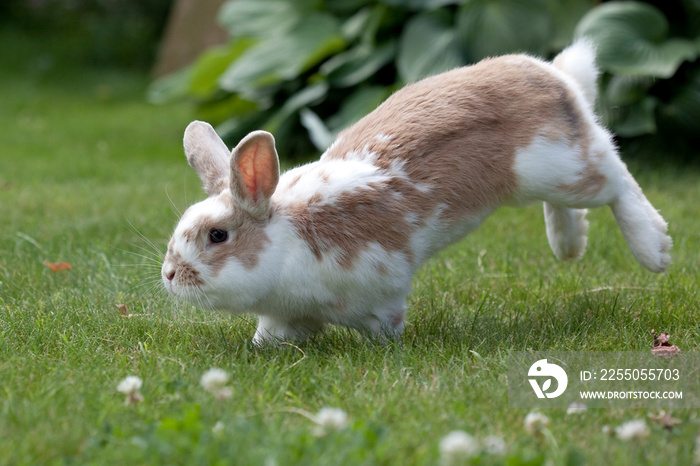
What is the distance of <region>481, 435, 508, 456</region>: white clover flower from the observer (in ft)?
→ 5.36

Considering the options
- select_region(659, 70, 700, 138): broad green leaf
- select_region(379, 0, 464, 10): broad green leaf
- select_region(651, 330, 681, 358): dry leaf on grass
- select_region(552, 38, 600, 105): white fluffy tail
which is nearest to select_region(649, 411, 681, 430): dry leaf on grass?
select_region(651, 330, 681, 358): dry leaf on grass

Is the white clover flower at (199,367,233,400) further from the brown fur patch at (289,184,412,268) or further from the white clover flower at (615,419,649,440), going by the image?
the white clover flower at (615,419,649,440)

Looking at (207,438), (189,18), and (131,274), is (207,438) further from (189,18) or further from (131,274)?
(189,18)

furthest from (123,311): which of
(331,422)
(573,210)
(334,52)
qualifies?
(334,52)

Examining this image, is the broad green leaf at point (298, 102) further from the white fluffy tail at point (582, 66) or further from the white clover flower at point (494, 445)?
the white clover flower at point (494, 445)

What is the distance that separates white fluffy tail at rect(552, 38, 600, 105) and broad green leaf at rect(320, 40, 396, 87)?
2.61 meters

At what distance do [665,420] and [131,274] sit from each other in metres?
2.11

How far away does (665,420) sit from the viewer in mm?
1878

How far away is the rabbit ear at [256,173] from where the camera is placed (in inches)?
92.9

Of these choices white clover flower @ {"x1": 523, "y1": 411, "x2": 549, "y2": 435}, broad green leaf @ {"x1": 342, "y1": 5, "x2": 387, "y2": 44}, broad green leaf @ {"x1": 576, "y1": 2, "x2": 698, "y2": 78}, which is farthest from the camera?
broad green leaf @ {"x1": 342, "y1": 5, "x2": 387, "y2": 44}

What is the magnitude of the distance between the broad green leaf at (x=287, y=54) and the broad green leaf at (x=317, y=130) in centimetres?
29

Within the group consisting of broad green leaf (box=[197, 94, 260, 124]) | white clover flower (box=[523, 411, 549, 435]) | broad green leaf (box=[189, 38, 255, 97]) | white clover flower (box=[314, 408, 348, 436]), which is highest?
white clover flower (box=[314, 408, 348, 436])

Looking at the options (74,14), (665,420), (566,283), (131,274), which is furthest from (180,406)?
(74,14)

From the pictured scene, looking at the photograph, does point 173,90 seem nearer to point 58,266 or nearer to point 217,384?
point 58,266
